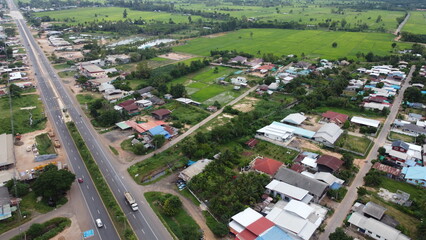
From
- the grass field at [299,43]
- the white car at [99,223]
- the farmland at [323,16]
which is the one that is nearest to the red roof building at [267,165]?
the white car at [99,223]

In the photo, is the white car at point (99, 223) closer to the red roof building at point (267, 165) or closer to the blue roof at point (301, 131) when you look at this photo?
the red roof building at point (267, 165)

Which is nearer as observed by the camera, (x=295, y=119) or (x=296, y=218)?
(x=296, y=218)

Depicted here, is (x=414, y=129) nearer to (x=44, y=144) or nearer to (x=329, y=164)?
(x=329, y=164)

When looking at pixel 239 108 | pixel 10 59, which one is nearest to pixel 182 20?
pixel 10 59

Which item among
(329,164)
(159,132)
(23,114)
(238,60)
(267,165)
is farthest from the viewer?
(238,60)

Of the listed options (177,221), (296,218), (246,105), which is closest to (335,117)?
(246,105)

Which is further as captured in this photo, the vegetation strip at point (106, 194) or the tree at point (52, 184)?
the tree at point (52, 184)

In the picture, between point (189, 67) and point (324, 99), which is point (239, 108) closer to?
point (324, 99)
